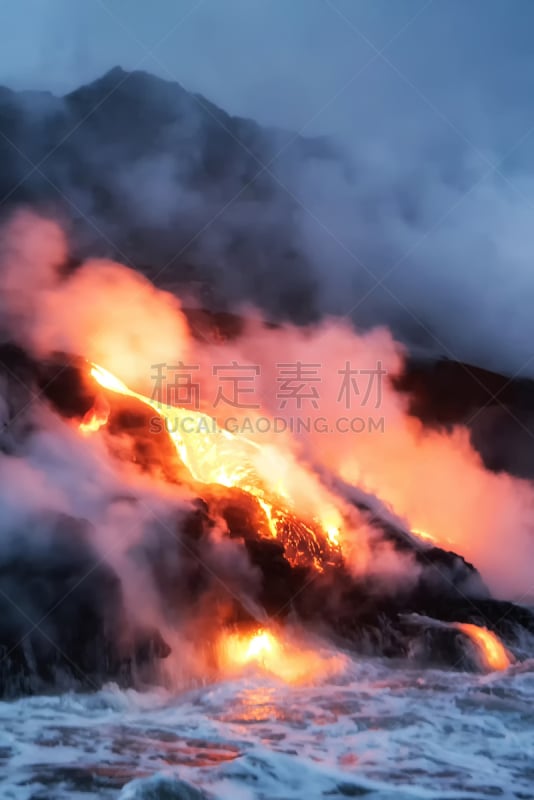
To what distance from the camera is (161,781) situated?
5.34 meters

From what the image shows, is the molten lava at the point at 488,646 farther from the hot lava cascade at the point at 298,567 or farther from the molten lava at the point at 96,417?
the molten lava at the point at 96,417

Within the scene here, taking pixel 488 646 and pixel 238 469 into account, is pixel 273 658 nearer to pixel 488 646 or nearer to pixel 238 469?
pixel 488 646

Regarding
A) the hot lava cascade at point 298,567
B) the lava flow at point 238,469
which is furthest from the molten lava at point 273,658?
the lava flow at point 238,469

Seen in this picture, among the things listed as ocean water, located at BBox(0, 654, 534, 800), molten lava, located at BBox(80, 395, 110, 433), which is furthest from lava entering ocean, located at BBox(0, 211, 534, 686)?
ocean water, located at BBox(0, 654, 534, 800)

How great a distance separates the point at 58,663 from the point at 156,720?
1244 millimetres

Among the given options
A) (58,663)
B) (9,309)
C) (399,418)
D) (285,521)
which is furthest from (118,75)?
(58,663)

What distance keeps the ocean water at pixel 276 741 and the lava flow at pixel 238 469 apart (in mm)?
2425

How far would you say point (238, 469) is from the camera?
12.7 m

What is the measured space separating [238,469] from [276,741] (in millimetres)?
6125

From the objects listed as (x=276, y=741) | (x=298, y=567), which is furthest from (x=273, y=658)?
(x=276, y=741)

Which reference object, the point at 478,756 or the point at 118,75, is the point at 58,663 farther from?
the point at 118,75

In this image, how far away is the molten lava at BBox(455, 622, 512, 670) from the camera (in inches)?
432

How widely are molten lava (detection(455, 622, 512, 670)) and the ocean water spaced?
109cm

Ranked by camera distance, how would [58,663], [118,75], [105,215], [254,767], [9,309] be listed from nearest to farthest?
[254,767] → [58,663] → [9,309] → [105,215] → [118,75]
